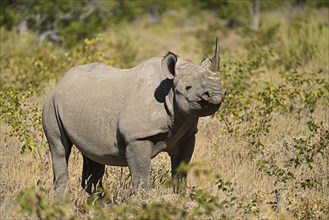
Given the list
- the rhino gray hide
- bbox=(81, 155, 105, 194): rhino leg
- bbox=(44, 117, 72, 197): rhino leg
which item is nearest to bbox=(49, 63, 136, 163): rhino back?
the rhino gray hide

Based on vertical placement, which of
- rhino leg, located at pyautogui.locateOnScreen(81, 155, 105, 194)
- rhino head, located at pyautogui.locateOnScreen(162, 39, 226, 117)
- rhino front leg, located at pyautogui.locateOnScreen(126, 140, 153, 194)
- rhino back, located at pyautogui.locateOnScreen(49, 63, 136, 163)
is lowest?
rhino leg, located at pyautogui.locateOnScreen(81, 155, 105, 194)

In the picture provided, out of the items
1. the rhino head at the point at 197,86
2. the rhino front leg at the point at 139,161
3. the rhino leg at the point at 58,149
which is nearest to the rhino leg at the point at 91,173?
the rhino leg at the point at 58,149

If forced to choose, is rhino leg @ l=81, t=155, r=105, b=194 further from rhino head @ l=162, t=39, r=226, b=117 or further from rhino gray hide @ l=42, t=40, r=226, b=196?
rhino head @ l=162, t=39, r=226, b=117

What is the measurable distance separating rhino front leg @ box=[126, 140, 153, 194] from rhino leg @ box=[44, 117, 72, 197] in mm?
1196

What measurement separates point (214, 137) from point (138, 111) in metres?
3.67

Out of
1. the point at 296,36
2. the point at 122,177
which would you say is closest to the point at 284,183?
the point at 122,177

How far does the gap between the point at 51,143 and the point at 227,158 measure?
99.7 inches

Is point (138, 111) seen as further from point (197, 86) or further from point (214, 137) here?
point (214, 137)

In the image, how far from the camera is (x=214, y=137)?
31.7 ft

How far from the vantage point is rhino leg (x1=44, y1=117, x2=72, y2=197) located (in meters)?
7.11

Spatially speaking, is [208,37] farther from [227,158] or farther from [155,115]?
[155,115]

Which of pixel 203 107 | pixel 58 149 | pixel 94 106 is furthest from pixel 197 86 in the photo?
pixel 58 149

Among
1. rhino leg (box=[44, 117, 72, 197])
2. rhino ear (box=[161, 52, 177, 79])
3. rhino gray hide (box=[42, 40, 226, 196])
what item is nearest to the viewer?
rhino gray hide (box=[42, 40, 226, 196])

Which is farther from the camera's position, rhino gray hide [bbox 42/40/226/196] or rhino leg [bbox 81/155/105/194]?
rhino leg [bbox 81/155/105/194]
